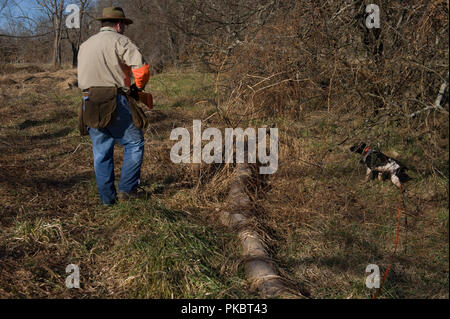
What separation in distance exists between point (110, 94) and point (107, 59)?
1.12 feet

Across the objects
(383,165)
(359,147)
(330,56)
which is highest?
(330,56)

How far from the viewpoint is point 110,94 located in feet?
12.6

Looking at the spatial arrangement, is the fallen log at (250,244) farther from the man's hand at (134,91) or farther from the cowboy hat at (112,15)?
the cowboy hat at (112,15)

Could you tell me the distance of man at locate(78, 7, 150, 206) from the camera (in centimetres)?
380

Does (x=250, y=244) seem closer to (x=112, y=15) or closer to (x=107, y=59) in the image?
(x=107, y=59)

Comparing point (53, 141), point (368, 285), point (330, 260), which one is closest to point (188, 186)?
point (330, 260)

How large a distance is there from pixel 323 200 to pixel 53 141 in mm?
5026

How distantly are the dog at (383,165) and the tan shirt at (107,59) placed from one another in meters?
2.82

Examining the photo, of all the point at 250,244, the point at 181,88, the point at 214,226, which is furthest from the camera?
the point at 181,88

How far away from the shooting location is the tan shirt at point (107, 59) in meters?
3.78

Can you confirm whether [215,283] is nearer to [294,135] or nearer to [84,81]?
[84,81]

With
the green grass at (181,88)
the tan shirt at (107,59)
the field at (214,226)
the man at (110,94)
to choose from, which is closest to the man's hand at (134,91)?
the man at (110,94)

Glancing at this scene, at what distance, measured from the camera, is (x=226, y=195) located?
4.71 meters

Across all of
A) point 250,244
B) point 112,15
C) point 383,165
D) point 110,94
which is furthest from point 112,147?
point 383,165
